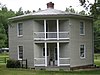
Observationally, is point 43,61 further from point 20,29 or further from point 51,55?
point 20,29

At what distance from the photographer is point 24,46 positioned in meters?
36.6

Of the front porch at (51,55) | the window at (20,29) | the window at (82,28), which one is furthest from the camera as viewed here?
the window at (20,29)

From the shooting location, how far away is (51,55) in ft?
120

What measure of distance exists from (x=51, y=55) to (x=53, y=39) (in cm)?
279

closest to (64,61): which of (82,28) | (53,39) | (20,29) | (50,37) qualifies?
(53,39)

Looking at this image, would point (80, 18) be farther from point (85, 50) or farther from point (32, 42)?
point (32, 42)

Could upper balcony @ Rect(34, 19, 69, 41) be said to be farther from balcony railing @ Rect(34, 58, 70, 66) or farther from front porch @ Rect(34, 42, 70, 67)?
balcony railing @ Rect(34, 58, 70, 66)

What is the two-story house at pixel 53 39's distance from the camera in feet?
114

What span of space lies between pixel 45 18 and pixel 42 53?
14.5 feet

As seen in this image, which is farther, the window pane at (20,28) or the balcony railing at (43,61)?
the window pane at (20,28)

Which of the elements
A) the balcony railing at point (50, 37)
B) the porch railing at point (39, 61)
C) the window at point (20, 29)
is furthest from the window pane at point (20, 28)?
the porch railing at point (39, 61)

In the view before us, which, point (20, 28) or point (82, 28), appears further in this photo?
point (20, 28)

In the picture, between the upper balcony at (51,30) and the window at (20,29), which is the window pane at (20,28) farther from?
the upper balcony at (51,30)

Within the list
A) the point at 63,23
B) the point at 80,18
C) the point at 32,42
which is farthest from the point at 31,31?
the point at 80,18
